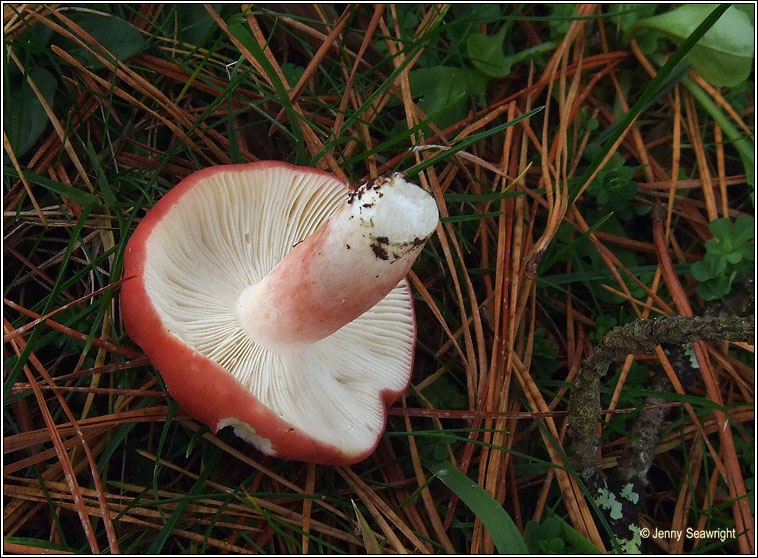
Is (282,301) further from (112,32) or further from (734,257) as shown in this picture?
(734,257)

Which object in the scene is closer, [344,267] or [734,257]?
[344,267]

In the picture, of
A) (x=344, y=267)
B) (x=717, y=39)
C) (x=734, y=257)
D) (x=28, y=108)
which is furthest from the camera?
(x=717, y=39)

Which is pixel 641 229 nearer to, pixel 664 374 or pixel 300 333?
pixel 664 374

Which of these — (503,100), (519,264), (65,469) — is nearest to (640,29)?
(503,100)

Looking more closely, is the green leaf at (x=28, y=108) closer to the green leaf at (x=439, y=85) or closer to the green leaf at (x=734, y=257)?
the green leaf at (x=439, y=85)

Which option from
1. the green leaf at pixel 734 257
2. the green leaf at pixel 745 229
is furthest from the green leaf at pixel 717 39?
the green leaf at pixel 734 257

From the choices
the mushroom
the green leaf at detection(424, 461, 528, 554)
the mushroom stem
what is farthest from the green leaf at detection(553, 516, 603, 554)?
the mushroom stem

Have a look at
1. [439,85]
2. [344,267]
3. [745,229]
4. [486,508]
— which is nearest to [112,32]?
[439,85]
